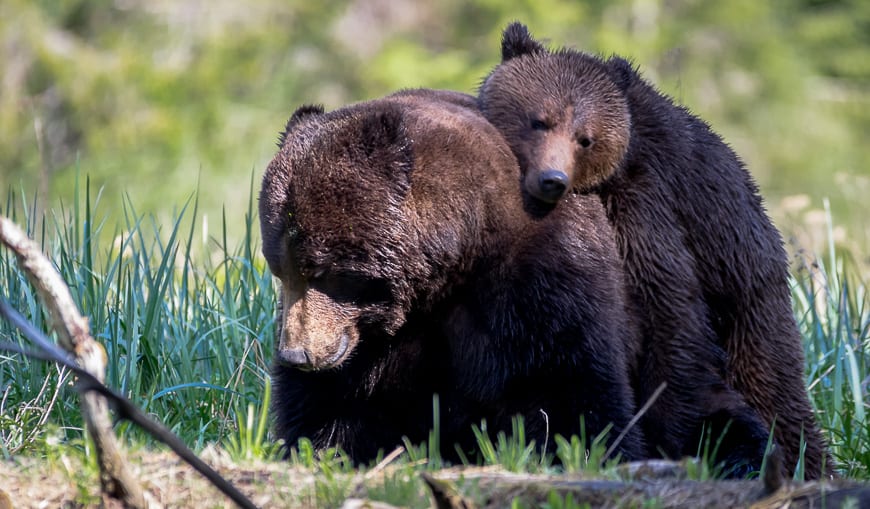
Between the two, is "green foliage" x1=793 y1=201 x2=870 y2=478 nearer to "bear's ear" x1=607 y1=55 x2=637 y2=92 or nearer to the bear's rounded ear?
"bear's ear" x1=607 y1=55 x2=637 y2=92

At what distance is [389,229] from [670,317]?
101 centimetres

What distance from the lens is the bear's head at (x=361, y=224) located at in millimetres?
3365

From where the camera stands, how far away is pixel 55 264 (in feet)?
15.1

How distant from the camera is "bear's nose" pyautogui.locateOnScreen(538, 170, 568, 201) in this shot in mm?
3545

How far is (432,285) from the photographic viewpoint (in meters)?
3.51

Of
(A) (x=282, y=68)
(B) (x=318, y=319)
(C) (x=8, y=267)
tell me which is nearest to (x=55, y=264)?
(C) (x=8, y=267)

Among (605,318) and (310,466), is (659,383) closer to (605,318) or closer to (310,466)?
(605,318)

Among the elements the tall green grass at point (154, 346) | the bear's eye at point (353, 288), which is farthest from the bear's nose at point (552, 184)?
the tall green grass at point (154, 346)

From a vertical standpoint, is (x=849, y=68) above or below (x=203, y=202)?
above

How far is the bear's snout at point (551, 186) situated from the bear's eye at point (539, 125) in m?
0.43

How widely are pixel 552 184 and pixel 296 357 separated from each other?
964 mm

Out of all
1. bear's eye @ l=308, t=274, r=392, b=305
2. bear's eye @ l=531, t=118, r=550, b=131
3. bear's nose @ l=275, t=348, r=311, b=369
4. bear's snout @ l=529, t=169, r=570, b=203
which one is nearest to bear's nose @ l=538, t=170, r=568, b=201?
bear's snout @ l=529, t=169, r=570, b=203

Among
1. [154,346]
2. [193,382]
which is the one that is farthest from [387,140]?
[154,346]

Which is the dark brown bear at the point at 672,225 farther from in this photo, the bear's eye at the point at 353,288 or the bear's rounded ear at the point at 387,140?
the bear's eye at the point at 353,288
